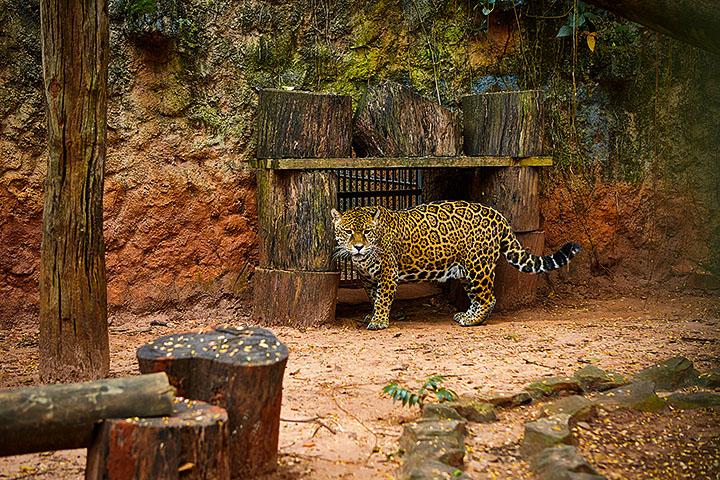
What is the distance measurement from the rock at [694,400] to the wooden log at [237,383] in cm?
265

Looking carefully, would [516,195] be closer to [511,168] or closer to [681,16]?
[511,168]

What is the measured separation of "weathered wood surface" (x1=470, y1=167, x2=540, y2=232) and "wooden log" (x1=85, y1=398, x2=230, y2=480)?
563cm

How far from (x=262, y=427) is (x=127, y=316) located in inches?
182

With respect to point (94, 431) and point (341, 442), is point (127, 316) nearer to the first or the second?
point (341, 442)

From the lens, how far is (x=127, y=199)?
27.6ft

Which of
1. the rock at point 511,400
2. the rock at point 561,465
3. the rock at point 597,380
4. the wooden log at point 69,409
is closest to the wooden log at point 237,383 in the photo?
the wooden log at point 69,409

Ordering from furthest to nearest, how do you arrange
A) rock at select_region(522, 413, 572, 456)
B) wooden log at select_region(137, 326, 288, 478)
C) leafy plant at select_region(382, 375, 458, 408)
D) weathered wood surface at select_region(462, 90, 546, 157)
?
1. weathered wood surface at select_region(462, 90, 546, 157)
2. leafy plant at select_region(382, 375, 458, 408)
3. rock at select_region(522, 413, 572, 456)
4. wooden log at select_region(137, 326, 288, 478)

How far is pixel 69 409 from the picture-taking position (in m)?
3.52

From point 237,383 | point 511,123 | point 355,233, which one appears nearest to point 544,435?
point 237,383

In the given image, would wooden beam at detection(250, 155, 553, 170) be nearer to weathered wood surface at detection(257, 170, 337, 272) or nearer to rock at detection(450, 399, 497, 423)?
weathered wood surface at detection(257, 170, 337, 272)

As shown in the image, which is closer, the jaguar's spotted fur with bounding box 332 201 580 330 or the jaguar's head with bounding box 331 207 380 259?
the jaguar's head with bounding box 331 207 380 259

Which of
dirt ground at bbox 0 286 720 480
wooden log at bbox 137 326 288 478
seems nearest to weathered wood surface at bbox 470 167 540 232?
dirt ground at bbox 0 286 720 480

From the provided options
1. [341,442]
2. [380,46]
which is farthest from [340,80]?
[341,442]

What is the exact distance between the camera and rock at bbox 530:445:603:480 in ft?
12.9
